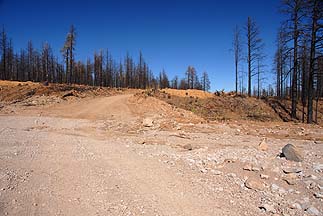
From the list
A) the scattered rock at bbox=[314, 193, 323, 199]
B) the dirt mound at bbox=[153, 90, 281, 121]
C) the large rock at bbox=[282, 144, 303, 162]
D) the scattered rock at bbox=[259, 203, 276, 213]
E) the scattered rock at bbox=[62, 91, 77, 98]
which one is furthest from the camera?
the scattered rock at bbox=[62, 91, 77, 98]

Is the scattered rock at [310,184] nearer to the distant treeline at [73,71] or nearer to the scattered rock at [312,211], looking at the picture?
the scattered rock at [312,211]

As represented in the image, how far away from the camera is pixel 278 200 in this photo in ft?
13.4

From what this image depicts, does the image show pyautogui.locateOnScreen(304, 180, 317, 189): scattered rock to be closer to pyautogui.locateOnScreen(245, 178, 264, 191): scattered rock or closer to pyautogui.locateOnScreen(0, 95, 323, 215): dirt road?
pyautogui.locateOnScreen(0, 95, 323, 215): dirt road

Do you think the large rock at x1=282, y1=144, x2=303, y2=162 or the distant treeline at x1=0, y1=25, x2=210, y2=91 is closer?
the large rock at x1=282, y1=144, x2=303, y2=162

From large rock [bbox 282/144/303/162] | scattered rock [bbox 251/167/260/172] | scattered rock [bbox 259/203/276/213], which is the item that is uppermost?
large rock [bbox 282/144/303/162]

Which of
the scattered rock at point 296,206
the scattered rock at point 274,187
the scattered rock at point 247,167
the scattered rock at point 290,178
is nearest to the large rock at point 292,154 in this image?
the scattered rock at point 290,178

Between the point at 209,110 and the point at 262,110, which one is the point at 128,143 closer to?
the point at 209,110

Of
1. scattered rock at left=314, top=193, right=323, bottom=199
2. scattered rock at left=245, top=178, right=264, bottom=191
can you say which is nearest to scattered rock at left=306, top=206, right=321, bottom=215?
scattered rock at left=314, top=193, right=323, bottom=199

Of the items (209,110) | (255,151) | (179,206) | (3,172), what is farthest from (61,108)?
(179,206)

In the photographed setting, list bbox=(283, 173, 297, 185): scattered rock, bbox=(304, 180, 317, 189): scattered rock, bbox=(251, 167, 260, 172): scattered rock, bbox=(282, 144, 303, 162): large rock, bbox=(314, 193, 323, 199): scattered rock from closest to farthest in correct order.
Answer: bbox=(314, 193, 323, 199): scattered rock
bbox=(304, 180, 317, 189): scattered rock
bbox=(283, 173, 297, 185): scattered rock
bbox=(251, 167, 260, 172): scattered rock
bbox=(282, 144, 303, 162): large rock

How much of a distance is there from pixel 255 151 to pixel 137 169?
3633mm

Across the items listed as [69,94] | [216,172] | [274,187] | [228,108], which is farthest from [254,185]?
[69,94]

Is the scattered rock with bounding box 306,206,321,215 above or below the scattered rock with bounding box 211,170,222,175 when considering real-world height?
below

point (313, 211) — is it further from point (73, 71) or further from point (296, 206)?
point (73, 71)
